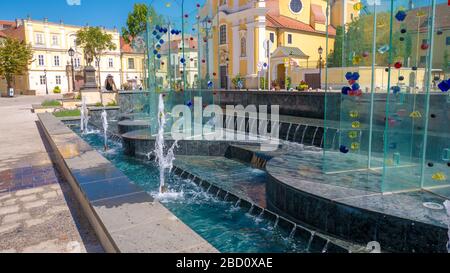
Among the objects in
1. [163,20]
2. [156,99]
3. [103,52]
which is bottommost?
[156,99]

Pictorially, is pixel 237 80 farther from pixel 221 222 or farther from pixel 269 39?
pixel 221 222

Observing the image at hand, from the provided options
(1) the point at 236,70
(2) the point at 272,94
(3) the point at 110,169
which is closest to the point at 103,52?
(1) the point at 236,70

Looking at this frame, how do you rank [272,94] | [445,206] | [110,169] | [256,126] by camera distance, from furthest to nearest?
[272,94] < [256,126] < [110,169] < [445,206]

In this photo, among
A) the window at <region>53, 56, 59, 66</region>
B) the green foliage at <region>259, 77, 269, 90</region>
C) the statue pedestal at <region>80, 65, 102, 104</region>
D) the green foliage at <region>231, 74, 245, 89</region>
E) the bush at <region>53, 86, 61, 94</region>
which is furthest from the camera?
the window at <region>53, 56, 59, 66</region>

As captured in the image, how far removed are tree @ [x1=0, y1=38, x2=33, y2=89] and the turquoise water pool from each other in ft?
152

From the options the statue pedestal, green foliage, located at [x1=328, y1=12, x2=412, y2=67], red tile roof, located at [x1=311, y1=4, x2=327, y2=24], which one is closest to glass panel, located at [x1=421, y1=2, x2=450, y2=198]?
green foliage, located at [x1=328, y1=12, x2=412, y2=67]

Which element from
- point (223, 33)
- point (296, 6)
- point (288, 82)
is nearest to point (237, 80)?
point (223, 33)

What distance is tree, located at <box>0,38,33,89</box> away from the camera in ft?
146

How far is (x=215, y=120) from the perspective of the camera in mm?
13141

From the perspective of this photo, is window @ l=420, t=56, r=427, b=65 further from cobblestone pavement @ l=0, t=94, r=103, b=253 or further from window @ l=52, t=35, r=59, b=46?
window @ l=52, t=35, r=59, b=46
